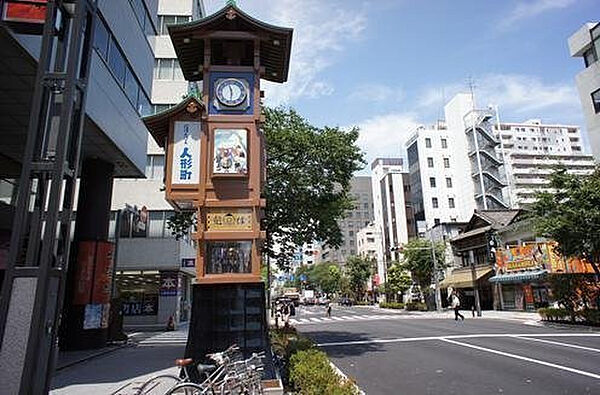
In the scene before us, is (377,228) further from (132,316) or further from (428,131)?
(132,316)

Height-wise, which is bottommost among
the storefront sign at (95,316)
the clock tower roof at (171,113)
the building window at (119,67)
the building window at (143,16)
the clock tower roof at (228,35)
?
the storefront sign at (95,316)

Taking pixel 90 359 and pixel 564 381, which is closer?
pixel 564 381

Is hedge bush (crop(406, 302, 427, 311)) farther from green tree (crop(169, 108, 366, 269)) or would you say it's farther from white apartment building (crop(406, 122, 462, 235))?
green tree (crop(169, 108, 366, 269))

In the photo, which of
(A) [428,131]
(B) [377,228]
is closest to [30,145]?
(A) [428,131]

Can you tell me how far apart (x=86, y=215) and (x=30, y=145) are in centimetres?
1363

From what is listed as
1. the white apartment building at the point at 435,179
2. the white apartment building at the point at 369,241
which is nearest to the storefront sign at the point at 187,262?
the white apartment building at the point at 435,179

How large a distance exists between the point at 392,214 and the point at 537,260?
3399 cm

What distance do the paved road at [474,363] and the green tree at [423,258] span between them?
84.2 feet

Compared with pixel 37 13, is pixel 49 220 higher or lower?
lower

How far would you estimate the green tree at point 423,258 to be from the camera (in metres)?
43.5

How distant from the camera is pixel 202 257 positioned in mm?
8320

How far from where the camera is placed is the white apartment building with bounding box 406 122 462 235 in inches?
2282

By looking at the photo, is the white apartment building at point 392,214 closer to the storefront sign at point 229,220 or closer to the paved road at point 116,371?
the paved road at point 116,371

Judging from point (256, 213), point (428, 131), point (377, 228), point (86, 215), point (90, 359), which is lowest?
point (90, 359)
